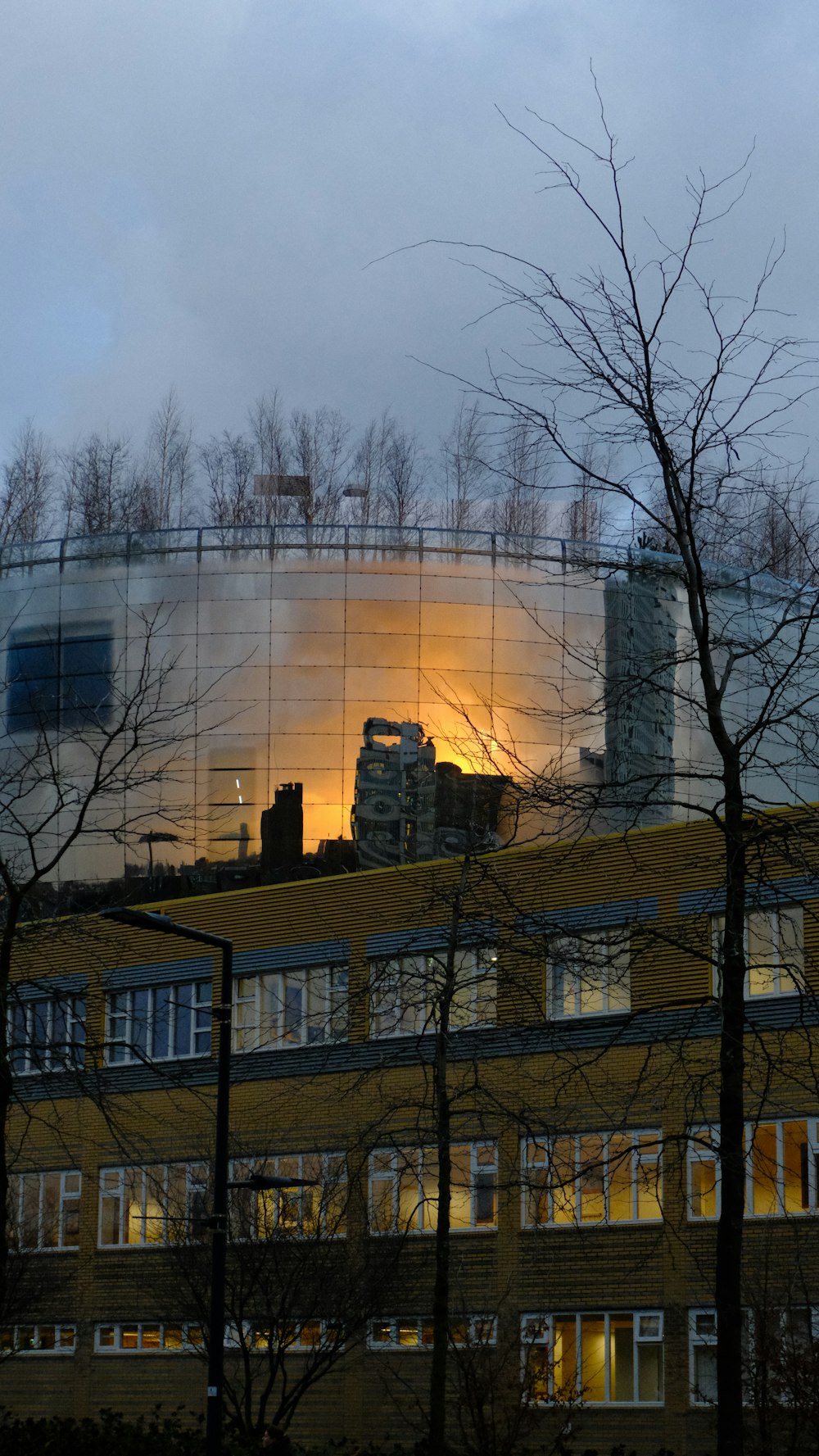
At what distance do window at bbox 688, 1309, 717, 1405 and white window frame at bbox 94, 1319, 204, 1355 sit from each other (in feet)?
44.8

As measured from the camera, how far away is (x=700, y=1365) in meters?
38.0

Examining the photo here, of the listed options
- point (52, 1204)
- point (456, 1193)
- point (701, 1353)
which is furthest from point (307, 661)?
point (701, 1353)

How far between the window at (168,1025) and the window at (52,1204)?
3447 mm

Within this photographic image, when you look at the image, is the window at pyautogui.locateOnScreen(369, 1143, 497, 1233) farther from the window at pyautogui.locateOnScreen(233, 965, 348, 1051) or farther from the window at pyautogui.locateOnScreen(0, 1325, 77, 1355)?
the window at pyautogui.locateOnScreen(0, 1325, 77, 1355)

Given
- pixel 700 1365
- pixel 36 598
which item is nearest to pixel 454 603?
pixel 36 598

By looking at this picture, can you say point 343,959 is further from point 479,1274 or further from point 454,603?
point 454,603

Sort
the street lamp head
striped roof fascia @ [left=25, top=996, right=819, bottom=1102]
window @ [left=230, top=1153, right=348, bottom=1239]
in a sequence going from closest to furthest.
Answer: the street lamp head, window @ [left=230, top=1153, right=348, bottom=1239], striped roof fascia @ [left=25, top=996, right=819, bottom=1102]

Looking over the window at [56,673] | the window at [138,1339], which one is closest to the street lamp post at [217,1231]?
the window at [138,1339]

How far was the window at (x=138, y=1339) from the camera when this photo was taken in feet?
155

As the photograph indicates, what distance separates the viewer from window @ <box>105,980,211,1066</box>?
49594 mm

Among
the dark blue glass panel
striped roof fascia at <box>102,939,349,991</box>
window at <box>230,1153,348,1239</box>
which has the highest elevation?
the dark blue glass panel

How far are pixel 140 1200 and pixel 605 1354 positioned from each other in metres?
15.0

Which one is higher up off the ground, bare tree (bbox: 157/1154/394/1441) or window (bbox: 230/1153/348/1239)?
window (bbox: 230/1153/348/1239)

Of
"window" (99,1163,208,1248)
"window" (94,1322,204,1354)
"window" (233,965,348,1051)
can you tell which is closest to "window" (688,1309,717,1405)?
"window" (99,1163,208,1248)
